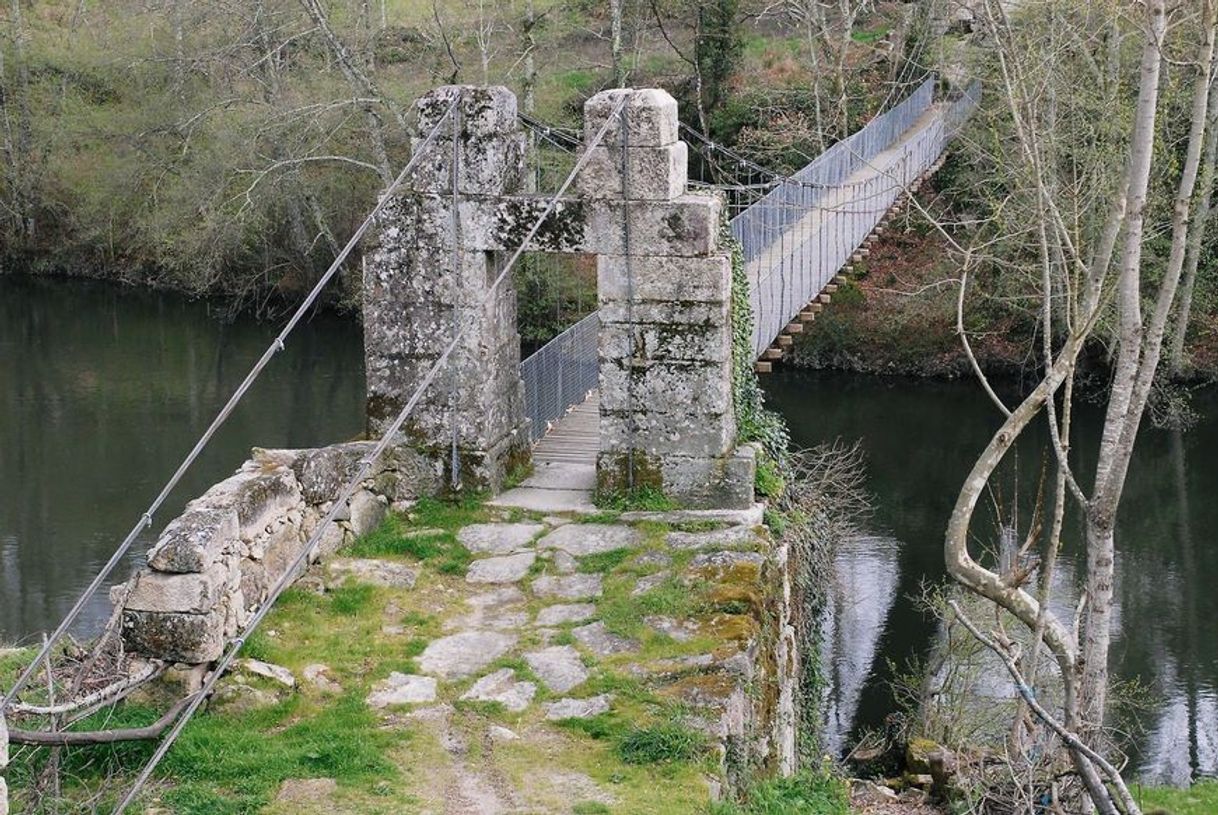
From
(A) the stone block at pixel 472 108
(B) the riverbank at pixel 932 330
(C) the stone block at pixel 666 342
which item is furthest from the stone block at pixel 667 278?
(B) the riverbank at pixel 932 330

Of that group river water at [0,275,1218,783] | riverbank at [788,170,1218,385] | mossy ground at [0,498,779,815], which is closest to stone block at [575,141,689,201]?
mossy ground at [0,498,779,815]

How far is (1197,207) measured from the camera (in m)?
17.7

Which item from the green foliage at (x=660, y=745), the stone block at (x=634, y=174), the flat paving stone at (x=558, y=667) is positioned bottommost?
the green foliage at (x=660, y=745)

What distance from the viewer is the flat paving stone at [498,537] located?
6.94m

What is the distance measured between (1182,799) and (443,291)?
5638mm

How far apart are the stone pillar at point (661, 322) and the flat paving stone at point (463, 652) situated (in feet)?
4.81

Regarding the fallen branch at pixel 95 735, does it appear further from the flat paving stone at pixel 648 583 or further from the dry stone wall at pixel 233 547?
the flat paving stone at pixel 648 583

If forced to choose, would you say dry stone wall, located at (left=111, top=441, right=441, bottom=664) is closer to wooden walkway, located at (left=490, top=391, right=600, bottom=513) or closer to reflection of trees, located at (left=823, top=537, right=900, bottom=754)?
wooden walkway, located at (left=490, top=391, right=600, bottom=513)

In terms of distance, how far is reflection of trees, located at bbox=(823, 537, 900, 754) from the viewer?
11742 millimetres

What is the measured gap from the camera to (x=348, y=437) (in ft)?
56.2

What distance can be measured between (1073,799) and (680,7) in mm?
18170

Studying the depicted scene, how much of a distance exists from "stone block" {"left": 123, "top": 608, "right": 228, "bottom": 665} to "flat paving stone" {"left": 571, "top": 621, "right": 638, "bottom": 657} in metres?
1.41

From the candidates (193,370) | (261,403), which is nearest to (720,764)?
(261,403)

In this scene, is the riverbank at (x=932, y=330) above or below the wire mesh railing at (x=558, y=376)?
above
